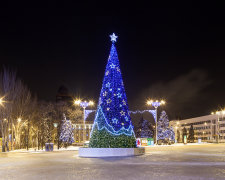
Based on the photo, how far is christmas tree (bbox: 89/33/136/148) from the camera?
79.1 feet

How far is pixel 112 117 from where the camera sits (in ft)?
80.3

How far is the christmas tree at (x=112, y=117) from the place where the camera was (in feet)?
79.1

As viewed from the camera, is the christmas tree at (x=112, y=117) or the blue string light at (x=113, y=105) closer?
the christmas tree at (x=112, y=117)

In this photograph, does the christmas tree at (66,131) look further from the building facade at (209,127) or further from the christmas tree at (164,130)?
the building facade at (209,127)

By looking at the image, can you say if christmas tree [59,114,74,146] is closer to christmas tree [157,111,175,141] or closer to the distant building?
christmas tree [157,111,175,141]

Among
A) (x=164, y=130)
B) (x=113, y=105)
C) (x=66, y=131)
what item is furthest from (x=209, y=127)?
(x=113, y=105)

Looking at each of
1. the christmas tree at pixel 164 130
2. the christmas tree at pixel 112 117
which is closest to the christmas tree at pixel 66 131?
the christmas tree at pixel 164 130

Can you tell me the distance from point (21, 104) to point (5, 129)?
290 inches

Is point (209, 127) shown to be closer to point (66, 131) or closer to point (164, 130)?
point (164, 130)

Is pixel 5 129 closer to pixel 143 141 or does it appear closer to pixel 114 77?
pixel 114 77

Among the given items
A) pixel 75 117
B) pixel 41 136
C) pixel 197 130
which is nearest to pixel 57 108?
pixel 75 117

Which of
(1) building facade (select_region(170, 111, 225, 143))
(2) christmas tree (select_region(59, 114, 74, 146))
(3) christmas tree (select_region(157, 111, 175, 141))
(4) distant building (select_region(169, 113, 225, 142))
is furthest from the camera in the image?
(4) distant building (select_region(169, 113, 225, 142))

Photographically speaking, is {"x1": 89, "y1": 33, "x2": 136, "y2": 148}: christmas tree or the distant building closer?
{"x1": 89, "y1": 33, "x2": 136, "y2": 148}: christmas tree

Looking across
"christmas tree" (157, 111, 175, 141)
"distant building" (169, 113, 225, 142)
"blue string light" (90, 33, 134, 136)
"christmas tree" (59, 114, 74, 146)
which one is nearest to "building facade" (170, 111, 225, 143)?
"distant building" (169, 113, 225, 142)
